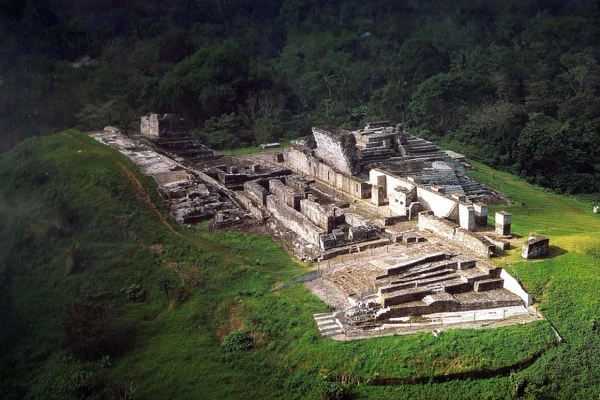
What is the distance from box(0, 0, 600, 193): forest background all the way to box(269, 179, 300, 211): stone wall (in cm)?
1160

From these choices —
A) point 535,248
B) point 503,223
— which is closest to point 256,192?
point 503,223

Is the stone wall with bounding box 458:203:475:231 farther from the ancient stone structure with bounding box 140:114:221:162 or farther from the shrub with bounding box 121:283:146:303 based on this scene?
the ancient stone structure with bounding box 140:114:221:162

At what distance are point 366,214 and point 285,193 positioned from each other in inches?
113

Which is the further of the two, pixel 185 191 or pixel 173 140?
pixel 173 140

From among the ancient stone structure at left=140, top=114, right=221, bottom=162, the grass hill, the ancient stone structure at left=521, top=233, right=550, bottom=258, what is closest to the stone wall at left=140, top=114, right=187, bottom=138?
the ancient stone structure at left=140, top=114, right=221, bottom=162

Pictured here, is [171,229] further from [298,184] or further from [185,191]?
[298,184]

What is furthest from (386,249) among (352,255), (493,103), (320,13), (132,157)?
(320,13)

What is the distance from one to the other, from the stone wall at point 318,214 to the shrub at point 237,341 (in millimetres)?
5729

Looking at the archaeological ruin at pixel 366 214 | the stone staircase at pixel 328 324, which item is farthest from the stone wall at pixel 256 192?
the stone staircase at pixel 328 324

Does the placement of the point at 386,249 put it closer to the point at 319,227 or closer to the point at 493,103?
the point at 319,227

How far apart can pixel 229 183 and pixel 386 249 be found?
8831 mm

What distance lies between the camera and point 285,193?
21.2 meters

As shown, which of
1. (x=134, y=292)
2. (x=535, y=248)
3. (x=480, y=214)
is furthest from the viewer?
(x=480, y=214)

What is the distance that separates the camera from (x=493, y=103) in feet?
123
